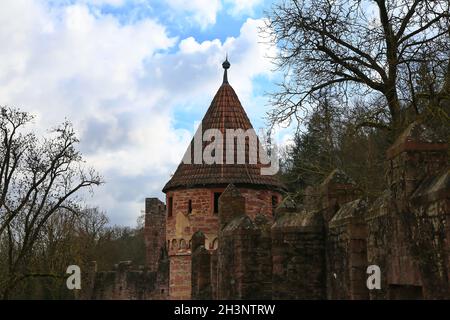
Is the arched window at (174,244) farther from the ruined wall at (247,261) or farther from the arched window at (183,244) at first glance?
the ruined wall at (247,261)

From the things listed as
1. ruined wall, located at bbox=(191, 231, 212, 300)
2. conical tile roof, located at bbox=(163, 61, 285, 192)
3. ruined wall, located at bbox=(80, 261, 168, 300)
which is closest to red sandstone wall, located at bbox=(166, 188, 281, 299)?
conical tile roof, located at bbox=(163, 61, 285, 192)

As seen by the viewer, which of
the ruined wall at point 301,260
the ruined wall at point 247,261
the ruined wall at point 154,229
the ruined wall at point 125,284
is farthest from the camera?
the ruined wall at point 154,229

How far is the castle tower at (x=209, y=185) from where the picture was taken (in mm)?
29219

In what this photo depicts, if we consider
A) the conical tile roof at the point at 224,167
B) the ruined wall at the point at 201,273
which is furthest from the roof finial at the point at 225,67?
the ruined wall at the point at 201,273

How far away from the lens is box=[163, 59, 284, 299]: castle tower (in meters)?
29.2

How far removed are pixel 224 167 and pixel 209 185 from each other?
121 centimetres

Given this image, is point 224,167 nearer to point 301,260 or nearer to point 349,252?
point 301,260

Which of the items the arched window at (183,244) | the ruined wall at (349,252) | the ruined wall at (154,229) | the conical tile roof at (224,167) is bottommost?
the ruined wall at (349,252)

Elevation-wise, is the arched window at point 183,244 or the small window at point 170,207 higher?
the small window at point 170,207

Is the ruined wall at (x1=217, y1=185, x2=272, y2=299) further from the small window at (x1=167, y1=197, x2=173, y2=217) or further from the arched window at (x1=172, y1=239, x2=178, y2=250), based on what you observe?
the small window at (x1=167, y1=197, x2=173, y2=217)
